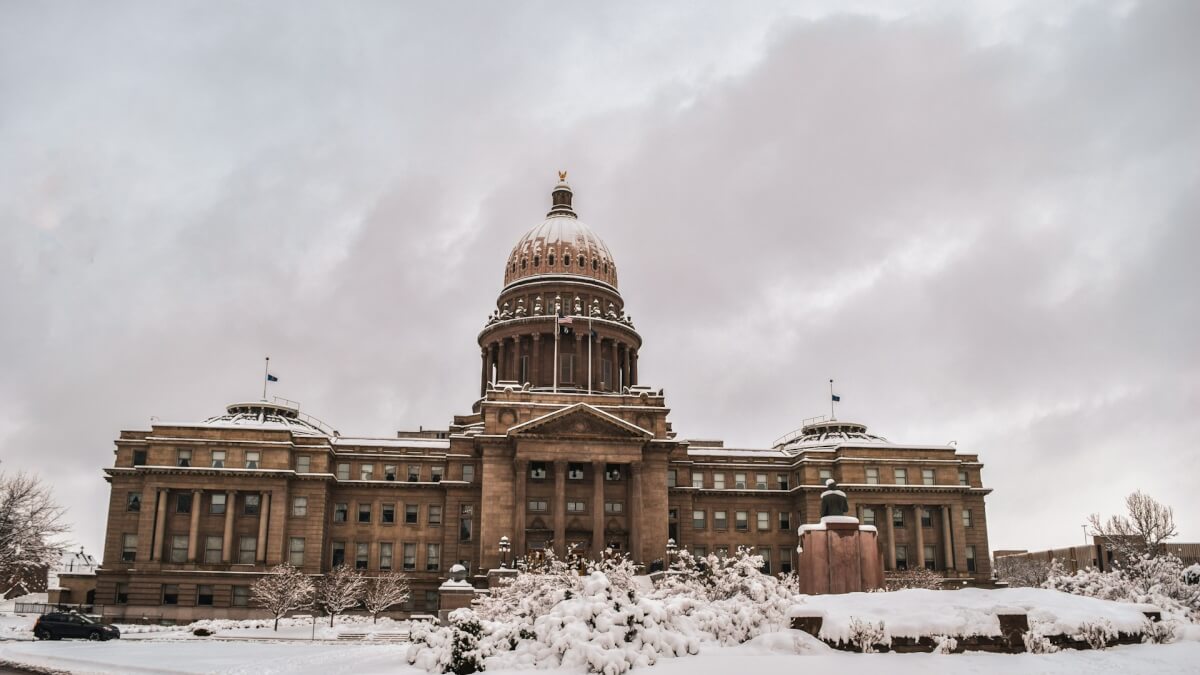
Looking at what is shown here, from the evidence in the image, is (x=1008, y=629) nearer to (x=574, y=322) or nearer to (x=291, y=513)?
(x=291, y=513)

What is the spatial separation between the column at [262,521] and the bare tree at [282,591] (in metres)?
1.46

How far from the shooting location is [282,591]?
6738 cm

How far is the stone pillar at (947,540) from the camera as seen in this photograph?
283ft

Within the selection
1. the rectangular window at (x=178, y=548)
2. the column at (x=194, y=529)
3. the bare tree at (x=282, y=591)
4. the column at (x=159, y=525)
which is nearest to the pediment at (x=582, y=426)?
the bare tree at (x=282, y=591)

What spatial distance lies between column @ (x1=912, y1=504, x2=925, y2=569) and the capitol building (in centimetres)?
19

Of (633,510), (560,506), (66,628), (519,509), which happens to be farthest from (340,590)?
(66,628)

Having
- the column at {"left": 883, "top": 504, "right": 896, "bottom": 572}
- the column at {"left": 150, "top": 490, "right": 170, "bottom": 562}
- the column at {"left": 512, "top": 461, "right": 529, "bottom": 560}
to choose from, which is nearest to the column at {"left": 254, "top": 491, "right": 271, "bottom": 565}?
the column at {"left": 150, "top": 490, "right": 170, "bottom": 562}

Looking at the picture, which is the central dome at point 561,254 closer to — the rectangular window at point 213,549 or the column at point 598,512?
the column at point 598,512

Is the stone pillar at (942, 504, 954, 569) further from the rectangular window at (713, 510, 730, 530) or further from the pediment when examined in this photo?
the pediment

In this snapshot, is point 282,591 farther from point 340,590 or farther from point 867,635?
point 867,635

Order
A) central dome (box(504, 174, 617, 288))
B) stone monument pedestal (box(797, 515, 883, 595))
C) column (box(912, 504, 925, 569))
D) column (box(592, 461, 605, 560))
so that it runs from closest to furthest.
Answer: stone monument pedestal (box(797, 515, 883, 595))
column (box(592, 461, 605, 560))
column (box(912, 504, 925, 569))
central dome (box(504, 174, 617, 288))

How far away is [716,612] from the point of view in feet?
91.6

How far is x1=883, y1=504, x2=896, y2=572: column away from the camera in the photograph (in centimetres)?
8462

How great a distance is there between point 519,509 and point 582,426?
25.7ft
